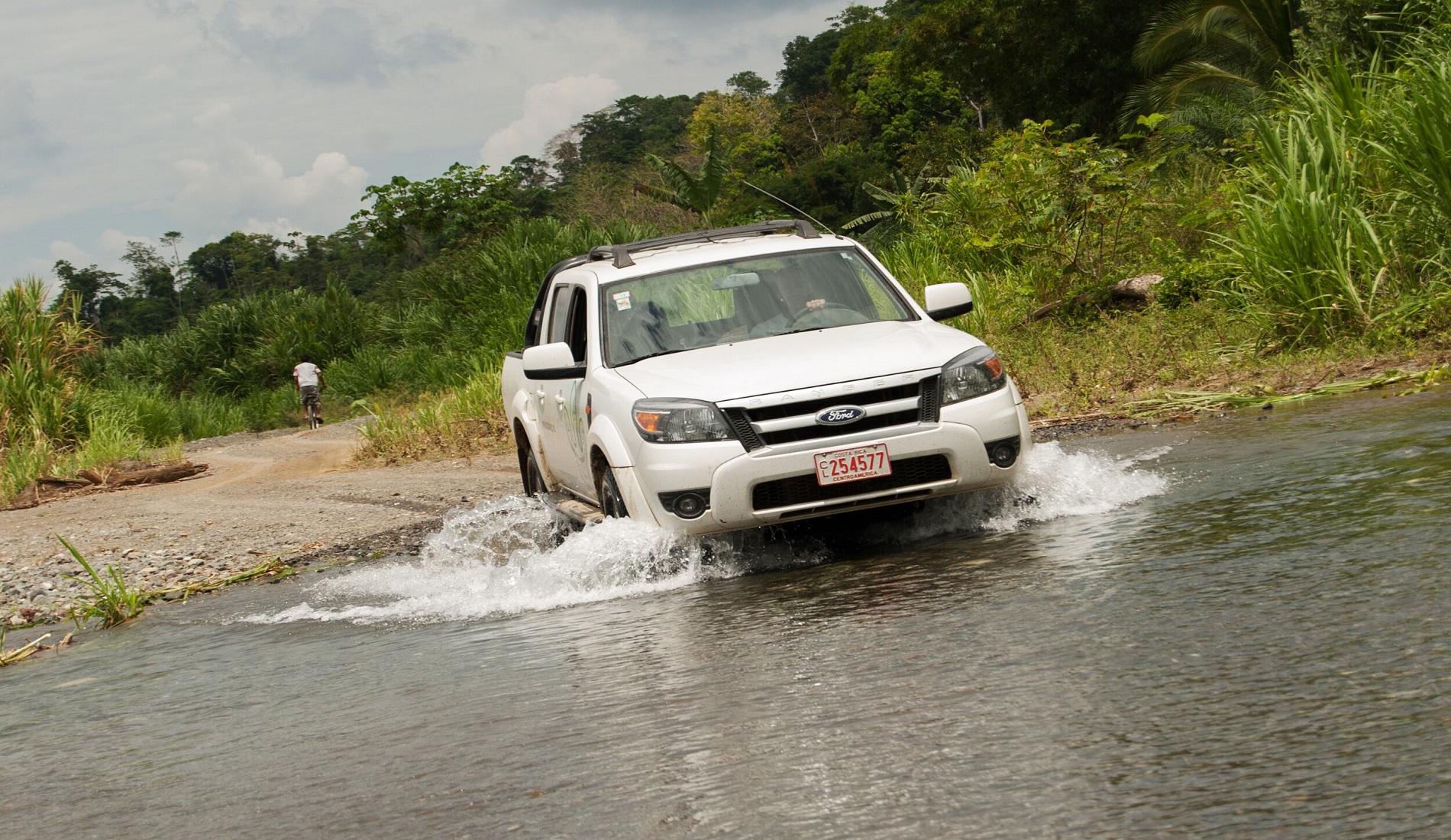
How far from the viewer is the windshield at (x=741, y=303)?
288 inches

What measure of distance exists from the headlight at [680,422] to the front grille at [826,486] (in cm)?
30

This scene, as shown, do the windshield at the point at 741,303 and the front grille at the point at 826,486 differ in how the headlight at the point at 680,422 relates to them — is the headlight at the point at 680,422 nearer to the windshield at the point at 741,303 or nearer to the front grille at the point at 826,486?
the front grille at the point at 826,486

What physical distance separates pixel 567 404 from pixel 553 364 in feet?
1.45

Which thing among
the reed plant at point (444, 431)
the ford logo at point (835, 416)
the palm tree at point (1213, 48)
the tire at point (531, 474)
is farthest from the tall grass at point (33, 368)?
the palm tree at point (1213, 48)

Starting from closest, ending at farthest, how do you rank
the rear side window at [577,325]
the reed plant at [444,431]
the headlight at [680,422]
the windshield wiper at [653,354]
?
1. the headlight at [680,422]
2. the windshield wiper at [653,354]
3. the rear side window at [577,325]
4. the reed plant at [444,431]

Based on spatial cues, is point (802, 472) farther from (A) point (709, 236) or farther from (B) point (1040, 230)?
(B) point (1040, 230)

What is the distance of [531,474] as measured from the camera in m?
9.60

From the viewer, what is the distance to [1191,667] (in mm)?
3730

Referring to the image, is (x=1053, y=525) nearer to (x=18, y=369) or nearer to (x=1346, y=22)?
(x=18, y=369)

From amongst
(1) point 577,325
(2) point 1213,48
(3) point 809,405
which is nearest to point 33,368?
(1) point 577,325

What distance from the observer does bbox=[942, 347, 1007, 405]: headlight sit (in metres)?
6.31

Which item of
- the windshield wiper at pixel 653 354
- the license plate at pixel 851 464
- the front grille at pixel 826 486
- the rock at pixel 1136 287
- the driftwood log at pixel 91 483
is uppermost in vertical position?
the windshield wiper at pixel 653 354

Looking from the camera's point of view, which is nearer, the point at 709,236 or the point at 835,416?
the point at 835,416

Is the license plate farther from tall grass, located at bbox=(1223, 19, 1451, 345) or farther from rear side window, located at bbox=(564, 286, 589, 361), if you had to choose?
tall grass, located at bbox=(1223, 19, 1451, 345)
